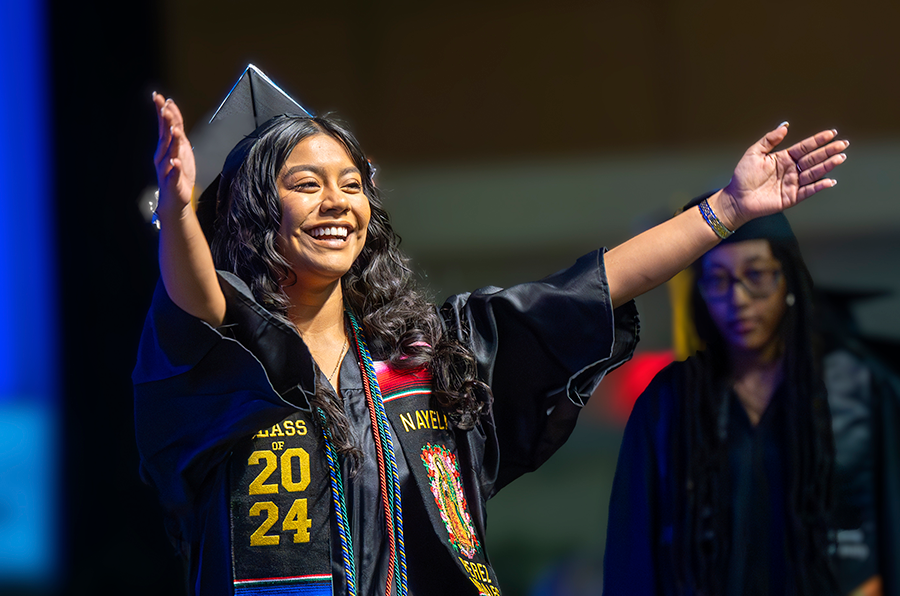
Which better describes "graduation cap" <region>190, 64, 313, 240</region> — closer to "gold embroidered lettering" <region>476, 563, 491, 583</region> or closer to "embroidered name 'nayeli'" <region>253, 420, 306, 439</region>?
"embroidered name 'nayeli'" <region>253, 420, 306, 439</region>

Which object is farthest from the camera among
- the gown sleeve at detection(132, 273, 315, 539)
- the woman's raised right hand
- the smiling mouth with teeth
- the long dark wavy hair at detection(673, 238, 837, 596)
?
the long dark wavy hair at detection(673, 238, 837, 596)

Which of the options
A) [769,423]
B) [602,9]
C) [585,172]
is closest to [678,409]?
[769,423]

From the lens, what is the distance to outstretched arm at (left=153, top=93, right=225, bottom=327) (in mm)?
1463

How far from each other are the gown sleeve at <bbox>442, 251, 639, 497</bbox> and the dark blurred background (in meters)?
1.78

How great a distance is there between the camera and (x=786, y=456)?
6.61ft

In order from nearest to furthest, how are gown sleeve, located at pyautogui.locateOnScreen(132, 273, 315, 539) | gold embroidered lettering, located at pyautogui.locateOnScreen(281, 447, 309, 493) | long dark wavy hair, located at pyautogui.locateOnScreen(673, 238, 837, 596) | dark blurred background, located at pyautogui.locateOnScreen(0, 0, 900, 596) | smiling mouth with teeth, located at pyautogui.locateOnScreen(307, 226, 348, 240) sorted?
gown sleeve, located at pyautogui.locateOnScreen(132, 273, 315, 539) < gold embroidered lettering, located at pyautogui.locateOnScreen(281, 447, 309, 493) < smiling mouth with teeth, located at pyautogui.locateOnScreen(307, 226, 348, 240) < long dark wavy hair, located at pyautogui.locateOnScreen(673, 238, 837, 596) < dark blurred background, located at pyautogui.locateOnScreen(0, 0, 900, 596)

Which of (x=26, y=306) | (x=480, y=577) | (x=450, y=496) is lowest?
(x=480, y=577)

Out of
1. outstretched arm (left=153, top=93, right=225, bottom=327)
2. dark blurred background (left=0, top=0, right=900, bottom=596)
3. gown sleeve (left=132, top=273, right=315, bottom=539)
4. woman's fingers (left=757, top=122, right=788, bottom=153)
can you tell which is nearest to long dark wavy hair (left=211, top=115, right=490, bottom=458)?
gown sleeve (left=132, top=273, right=315, bottom=539)

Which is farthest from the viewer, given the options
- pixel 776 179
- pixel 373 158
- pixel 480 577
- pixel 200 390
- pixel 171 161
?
pixel 373 158

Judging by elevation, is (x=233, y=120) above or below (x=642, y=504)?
above

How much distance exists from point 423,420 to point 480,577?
0.33 meters

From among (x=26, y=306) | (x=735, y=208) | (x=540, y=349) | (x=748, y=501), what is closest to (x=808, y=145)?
(x=735, y=208)

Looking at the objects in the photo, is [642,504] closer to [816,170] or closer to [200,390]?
[816,170]

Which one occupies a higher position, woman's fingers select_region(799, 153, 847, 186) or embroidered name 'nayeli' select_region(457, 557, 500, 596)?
woman's fingers select_region(799, 153, 847, 186)
